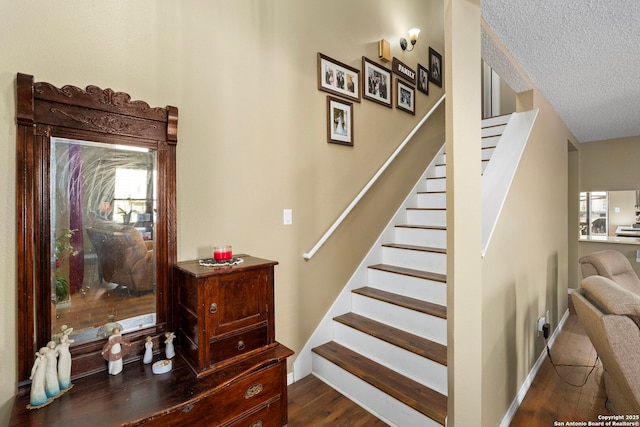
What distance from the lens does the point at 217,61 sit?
180 cm

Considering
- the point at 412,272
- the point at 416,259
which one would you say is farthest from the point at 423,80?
the point at 412,272

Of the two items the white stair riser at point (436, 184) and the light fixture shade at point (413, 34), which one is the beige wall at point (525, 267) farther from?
the light fixture shade at point (413, 34)

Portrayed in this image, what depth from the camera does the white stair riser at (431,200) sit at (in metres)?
3.13

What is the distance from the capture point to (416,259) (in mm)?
2646

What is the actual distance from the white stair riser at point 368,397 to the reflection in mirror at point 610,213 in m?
4.68

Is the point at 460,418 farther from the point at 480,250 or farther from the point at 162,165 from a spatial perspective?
the point at 162,165

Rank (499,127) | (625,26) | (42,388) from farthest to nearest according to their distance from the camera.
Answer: (499,127) < (625,26) < (42,388)

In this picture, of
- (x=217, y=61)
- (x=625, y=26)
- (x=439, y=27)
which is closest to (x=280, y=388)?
(x=217, y=61)

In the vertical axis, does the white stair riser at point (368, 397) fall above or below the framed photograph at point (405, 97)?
below

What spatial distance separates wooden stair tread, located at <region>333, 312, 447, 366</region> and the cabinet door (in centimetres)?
97

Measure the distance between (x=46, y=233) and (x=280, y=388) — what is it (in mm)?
1269

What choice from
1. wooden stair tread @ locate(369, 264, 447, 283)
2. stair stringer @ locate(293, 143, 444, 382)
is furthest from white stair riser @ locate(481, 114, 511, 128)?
wooden stair tread @ locate(369, 264, 447, 283)

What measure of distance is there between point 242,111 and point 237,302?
1.18 m

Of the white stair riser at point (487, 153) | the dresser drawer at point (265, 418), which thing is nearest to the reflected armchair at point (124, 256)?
the dresser drawer at point (265, 418)
